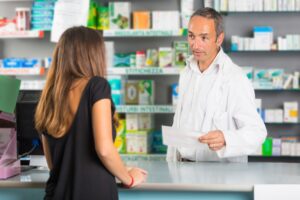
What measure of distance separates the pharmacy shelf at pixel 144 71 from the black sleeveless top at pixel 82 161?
2.93m

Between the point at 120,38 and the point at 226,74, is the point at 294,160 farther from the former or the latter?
the point at 226,74

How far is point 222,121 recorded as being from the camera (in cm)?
286

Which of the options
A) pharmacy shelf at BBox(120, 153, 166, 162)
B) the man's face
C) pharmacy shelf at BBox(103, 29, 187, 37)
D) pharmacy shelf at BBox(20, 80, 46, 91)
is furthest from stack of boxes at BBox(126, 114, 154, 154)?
the man's face

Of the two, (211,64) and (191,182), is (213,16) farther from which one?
(191,182)

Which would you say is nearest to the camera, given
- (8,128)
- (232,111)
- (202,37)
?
(8,128)

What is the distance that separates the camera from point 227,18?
211 inches

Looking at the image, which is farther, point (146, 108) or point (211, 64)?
point (146, 108)

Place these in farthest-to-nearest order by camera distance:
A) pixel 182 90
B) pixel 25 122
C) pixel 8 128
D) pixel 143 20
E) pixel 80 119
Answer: pixel 143 20 < pixel 182 90 < pixel 25 122 < pixel 8 128 < pixel 80 119

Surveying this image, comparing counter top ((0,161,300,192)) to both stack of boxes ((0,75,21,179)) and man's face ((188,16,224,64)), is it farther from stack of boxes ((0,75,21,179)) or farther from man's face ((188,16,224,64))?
man's face ((188,16,224,64))

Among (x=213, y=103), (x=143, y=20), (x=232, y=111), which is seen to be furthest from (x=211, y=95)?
(x=143, y=20)

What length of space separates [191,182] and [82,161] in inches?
21.4

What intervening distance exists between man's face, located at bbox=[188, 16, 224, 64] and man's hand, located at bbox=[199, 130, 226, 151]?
0.60 m

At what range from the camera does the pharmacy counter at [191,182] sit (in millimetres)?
2178

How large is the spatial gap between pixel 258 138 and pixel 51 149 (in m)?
1.20
